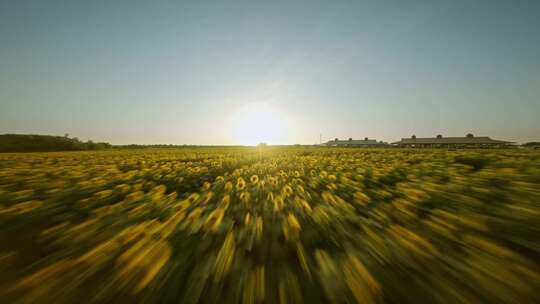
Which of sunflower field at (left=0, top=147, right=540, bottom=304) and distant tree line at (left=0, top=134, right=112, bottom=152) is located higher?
distant tree line at (left=0, top=134, right=112, bottom=152)

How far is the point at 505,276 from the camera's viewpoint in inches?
46.4

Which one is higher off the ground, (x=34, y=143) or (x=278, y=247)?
(x=34, y=143)

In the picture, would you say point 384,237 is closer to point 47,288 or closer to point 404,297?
point 404,297

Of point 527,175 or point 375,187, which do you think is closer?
point 527,175

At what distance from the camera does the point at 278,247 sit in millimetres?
1691

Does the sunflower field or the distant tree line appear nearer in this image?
the sunflower field

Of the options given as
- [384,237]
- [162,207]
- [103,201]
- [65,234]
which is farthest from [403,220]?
[103,201]

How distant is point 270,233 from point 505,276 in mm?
1603

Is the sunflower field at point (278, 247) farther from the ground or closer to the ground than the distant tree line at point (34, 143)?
closer to the ground

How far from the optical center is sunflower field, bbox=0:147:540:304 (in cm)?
114

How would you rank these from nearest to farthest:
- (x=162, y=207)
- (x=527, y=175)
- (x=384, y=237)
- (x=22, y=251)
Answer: (x=22, y=251), (x=384, y=237), (x=162, y=207), (x=527, y=175)

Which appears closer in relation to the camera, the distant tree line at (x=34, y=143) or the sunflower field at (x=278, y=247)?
the sunflower field at (x=278, y=247)

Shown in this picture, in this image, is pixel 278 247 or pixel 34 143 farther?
pixel 34 143

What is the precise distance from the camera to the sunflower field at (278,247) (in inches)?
45.0
